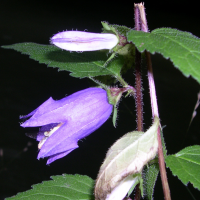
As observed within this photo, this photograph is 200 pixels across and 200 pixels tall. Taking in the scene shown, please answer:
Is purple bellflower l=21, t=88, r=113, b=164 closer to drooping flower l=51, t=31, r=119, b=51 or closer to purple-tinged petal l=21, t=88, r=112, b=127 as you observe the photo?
purple-tinged petal l=21, t=88, r=112, b=127

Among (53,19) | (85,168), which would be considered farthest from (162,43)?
(53,19)

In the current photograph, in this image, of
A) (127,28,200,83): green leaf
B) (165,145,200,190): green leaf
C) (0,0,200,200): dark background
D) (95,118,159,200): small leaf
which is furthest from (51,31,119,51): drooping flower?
(0,0,200,200): dark background

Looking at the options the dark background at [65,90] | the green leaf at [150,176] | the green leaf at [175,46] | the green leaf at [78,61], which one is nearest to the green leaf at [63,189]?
the green leaf at [150,176]

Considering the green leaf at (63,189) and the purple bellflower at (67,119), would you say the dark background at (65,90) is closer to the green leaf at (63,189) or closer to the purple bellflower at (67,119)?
the green leaf at (63,189)

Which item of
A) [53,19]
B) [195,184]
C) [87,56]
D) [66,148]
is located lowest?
[195,184]

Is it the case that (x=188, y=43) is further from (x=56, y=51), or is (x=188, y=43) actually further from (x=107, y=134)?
(x=107, y=134)

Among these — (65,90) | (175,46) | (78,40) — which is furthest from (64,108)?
(65,90)
